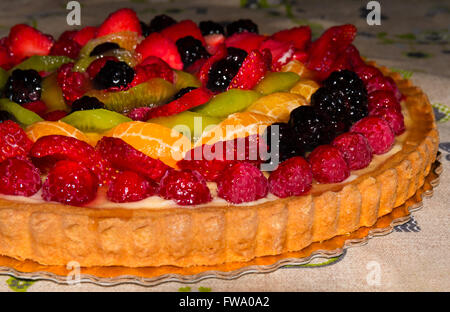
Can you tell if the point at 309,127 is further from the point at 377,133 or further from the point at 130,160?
the point at 130,160

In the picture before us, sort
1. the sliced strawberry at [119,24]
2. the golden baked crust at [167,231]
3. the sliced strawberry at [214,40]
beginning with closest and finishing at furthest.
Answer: the golden baked crust at [167,231] → the sliced strawberry at [119,24] → the sliced strawberry at [214,40]

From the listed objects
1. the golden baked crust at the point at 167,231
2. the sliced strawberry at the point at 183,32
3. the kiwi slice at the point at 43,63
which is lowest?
the golden baked crust at the point at 167,231

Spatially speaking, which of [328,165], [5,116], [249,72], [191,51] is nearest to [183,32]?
[191,51]

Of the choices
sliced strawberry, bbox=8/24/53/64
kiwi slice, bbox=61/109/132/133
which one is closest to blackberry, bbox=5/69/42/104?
kiwi slice, bbox=61/109/132/133

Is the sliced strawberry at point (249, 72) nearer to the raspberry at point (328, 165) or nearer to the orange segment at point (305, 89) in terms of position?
the orange segment at point (305, 89)

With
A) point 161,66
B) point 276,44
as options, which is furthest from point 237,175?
point 276,44

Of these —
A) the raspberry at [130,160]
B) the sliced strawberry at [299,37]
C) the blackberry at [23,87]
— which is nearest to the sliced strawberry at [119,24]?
the blackberry at [23,87]

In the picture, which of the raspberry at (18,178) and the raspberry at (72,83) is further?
the raspberry at (72,83)
